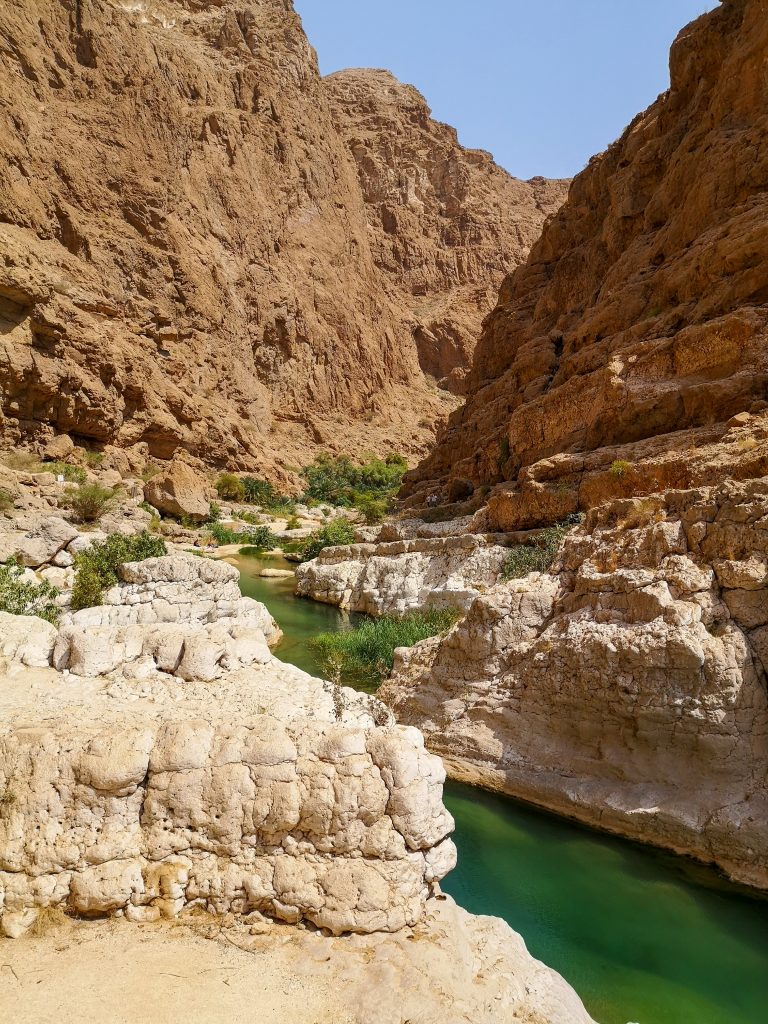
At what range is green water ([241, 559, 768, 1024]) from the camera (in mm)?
4648

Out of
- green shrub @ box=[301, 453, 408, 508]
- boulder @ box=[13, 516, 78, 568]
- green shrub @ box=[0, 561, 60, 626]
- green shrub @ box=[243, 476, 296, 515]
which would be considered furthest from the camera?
green shrub @ box=[301, 453, 408, 508]

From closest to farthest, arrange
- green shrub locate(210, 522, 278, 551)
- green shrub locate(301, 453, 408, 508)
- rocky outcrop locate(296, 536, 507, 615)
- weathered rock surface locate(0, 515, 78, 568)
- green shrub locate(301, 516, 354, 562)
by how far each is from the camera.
Answer: weathered rock surface locate(0, 515, 78, 568) → rocky outcrop locate(296, 536, 507, 615) → green shrub locate(301, 516, 354, 562) → green shrub locate(210, 522, 278, 551) → green shrub locate(301, 453, 408, 508)

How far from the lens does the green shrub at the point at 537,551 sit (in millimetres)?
12844

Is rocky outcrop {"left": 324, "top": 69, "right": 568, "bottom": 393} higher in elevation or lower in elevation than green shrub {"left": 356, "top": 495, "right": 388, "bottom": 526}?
higher

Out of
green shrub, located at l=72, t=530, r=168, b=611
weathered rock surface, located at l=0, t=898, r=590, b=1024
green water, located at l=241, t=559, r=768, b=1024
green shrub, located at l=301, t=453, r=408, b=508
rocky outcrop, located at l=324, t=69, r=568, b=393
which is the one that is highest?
rocky outcrop, located at l=324, t=69, r=568, b=393

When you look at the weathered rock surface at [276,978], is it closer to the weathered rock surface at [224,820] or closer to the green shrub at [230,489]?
the weathered rock surface at [224,820]

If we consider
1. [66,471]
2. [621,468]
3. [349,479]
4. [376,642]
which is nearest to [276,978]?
[376,642]

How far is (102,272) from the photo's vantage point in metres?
35.5

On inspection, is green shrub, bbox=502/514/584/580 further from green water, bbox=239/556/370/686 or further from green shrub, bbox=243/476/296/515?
green shrub, bbox=243/476/296/515

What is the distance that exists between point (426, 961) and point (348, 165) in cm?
7183

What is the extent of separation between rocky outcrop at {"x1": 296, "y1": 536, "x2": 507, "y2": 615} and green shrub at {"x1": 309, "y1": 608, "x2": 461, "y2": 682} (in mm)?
921

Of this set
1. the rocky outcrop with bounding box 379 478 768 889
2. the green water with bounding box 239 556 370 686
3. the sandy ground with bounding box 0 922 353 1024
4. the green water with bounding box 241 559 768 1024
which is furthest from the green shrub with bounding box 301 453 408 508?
the sandy ground with bounding box 0 922 353 1024

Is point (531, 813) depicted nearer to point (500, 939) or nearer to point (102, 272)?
point (500, 939)

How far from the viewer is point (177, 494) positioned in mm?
28641
